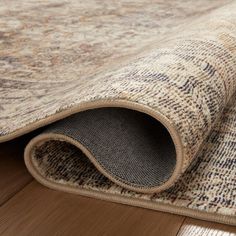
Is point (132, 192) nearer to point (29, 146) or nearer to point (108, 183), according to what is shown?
point (108, 183)

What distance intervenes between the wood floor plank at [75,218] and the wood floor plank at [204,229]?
10 mm

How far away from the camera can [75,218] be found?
0.60 metres

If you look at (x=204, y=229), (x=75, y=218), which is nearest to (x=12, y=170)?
(x=75, y=218)

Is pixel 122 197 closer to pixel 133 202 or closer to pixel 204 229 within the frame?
pixel 133 202

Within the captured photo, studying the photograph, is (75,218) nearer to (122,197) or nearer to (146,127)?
(122,197)

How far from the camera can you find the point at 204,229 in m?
0.58

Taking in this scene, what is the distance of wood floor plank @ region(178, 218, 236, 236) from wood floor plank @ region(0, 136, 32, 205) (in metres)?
0.24

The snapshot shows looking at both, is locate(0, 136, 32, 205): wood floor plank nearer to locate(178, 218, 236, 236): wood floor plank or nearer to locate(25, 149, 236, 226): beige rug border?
locate(25, 149, 236, 226): beige rug border

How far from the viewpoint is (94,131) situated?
0.68 m

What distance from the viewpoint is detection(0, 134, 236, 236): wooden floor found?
0.57m

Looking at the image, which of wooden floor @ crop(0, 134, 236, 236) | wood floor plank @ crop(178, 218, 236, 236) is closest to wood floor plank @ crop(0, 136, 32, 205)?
wooden floor @ crop(0, 134, 236, 236)

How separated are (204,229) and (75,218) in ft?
0.52

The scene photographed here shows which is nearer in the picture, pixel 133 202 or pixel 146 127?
pixel 133 202

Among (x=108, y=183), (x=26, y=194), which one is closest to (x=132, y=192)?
(x=108, y=183)
